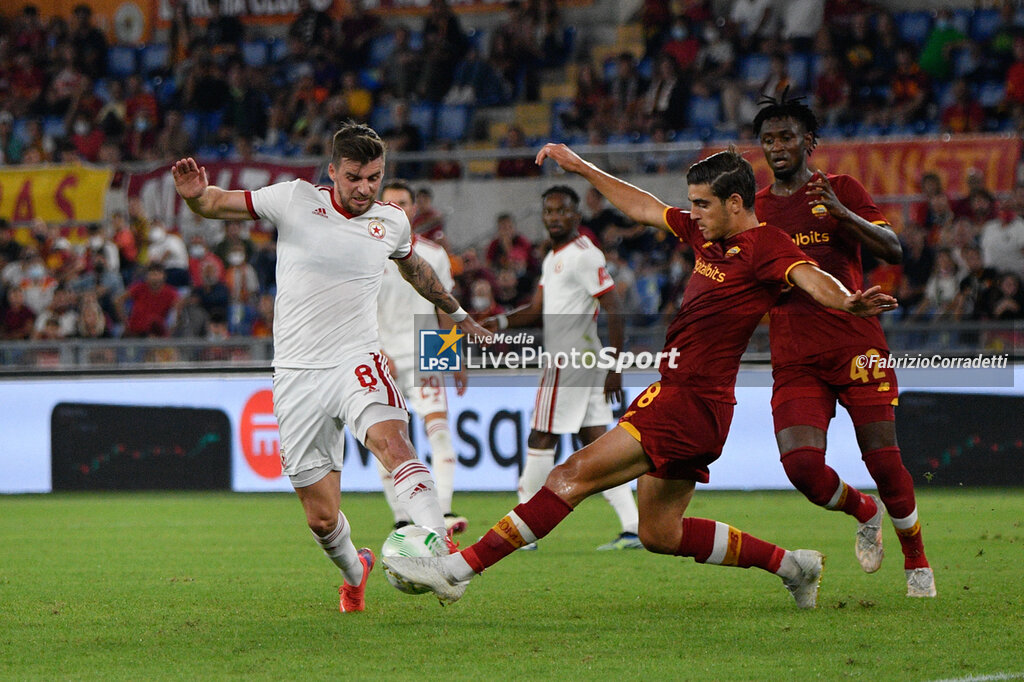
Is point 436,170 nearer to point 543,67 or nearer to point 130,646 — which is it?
point 543,67

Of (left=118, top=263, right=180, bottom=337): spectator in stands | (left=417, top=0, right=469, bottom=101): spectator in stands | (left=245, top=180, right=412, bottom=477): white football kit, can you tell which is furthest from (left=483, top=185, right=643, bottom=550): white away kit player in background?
(left=417, top=0, right=469, bottom=101): spectator in stands

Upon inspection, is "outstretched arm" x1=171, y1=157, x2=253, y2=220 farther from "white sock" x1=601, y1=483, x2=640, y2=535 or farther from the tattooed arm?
"white sock" x1=601, y1=483, x2=640, y2=535

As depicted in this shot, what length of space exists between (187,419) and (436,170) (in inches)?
186

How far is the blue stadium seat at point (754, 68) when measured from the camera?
18.5 meters

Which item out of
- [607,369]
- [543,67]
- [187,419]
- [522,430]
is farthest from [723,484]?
[543,67]

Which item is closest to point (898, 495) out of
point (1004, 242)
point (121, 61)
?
point (1004, 242)

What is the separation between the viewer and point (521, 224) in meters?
16.0

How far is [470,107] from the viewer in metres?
20.2

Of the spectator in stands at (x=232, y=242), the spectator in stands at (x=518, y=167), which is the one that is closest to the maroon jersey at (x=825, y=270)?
the spectator in stands at (x=518, y=167)

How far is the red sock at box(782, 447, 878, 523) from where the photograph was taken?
6574 millimetres

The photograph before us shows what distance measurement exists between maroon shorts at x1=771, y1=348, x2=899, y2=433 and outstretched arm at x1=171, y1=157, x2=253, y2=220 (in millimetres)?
2798

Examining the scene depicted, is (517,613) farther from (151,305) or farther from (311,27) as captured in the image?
(311,27)

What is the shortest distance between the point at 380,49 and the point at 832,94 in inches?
324

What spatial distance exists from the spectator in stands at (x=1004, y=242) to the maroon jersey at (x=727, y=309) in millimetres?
8447
